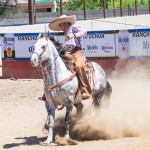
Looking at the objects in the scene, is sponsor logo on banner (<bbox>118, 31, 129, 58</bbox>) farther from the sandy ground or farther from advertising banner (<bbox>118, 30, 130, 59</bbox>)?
the sandy ground

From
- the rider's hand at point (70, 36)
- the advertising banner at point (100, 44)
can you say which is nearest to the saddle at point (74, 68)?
the rider's hand at point (70, 36)

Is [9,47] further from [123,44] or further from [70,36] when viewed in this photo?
[70,36]

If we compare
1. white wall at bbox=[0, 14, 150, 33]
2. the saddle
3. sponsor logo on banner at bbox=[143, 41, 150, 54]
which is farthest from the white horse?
white wall at bbox=[0, 14, 150, 33]

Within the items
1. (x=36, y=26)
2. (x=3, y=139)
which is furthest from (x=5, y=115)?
(x=36, y=26)

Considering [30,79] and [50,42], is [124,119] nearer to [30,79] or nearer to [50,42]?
[50,42]

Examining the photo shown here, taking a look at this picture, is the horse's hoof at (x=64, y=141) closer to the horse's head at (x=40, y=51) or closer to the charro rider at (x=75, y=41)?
the charro rider at (x=75, y=41)

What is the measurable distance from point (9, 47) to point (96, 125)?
12.4 meters

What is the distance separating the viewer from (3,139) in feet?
32.4

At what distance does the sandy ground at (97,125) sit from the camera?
8930mm

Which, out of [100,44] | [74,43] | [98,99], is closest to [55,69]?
[74,43]

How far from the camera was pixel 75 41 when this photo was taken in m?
9.69

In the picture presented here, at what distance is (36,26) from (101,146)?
23.1m

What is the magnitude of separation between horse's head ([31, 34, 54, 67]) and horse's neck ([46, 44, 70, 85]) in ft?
0.53

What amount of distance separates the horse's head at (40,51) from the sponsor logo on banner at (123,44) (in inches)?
413
